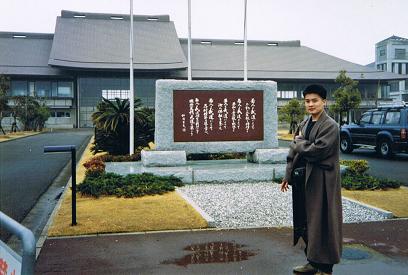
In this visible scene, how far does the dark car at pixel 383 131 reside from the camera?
1697 centimetres

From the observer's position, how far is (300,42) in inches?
2512

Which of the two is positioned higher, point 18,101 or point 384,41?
point 384,41

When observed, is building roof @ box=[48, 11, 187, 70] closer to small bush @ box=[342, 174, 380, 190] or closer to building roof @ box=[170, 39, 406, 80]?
building roof @ box=[170, 39, 406, 80]

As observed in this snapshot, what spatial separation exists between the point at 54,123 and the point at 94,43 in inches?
412

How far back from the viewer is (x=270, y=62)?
56.6 m

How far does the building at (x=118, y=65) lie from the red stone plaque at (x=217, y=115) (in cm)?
3777

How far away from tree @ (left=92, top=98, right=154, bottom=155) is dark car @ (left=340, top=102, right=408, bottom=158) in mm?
9056

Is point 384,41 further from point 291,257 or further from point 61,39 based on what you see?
point 291,257

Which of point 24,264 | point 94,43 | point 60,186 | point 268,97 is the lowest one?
point 60,186

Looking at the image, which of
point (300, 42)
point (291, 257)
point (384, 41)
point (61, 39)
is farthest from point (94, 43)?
point (291, 257)

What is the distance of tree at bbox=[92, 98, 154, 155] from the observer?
15.3 m

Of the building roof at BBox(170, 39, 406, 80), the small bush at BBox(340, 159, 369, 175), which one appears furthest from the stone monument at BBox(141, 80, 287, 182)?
the building roof at BBox(170, 39, 406, 80)

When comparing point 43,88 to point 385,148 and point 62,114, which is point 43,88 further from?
point 385,148

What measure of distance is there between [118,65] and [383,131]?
35.9 metres
